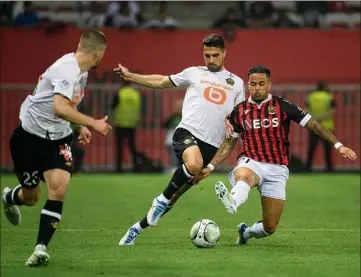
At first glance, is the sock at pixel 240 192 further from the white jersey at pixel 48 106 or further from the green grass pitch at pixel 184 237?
the white jersey at pixel 48 106

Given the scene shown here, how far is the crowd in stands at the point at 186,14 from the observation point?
2738 cm

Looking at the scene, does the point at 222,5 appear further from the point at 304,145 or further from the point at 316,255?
the point at 316,255

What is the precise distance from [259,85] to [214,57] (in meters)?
0.88

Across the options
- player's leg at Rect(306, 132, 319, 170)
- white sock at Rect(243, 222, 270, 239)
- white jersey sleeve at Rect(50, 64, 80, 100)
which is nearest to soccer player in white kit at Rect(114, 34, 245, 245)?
white sock at Rect(243, 222, 270, 239)

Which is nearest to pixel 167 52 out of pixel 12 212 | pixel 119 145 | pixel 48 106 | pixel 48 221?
pixel 119 145

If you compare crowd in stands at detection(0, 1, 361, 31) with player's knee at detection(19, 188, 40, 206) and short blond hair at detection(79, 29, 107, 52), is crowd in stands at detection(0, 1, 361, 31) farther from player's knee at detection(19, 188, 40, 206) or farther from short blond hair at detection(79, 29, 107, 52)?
short blond hair at detection(79, 29, 107, 52)

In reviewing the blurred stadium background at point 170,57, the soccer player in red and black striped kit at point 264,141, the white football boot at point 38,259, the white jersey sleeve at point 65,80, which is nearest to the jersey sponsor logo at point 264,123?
the soccer player in red and black striped kit at point 264,141

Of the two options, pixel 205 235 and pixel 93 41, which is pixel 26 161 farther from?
pixel 205 235

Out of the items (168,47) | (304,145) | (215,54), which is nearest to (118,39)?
(168,47)

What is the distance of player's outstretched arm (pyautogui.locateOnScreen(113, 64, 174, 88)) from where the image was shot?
12.4 meters

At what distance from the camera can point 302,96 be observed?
26.9 m

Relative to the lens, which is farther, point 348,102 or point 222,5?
point 222,5

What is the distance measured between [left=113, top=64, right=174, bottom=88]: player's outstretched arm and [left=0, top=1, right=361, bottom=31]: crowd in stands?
14.5 metres

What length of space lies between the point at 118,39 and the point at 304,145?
17.7 feet
